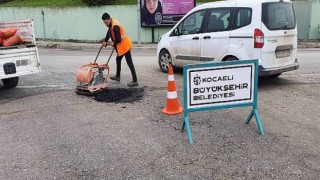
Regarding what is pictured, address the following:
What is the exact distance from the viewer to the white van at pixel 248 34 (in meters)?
7.89

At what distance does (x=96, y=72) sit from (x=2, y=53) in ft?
6.04

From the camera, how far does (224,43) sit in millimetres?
8484

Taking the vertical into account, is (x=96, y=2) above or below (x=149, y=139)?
above

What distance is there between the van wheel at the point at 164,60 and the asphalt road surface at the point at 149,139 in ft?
6.87

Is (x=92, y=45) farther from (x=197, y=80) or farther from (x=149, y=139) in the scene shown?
(x=197, y=80)

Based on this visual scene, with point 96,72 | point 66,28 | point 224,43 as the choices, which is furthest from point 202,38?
point 66,28

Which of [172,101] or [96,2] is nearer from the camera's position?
[172,101]

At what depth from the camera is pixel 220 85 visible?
5391mm

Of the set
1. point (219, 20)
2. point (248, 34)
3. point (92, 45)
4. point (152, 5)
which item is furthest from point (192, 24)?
point (92, 45)

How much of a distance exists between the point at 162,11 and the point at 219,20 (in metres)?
10.7

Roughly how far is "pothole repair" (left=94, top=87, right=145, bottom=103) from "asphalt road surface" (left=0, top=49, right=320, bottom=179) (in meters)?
0.15

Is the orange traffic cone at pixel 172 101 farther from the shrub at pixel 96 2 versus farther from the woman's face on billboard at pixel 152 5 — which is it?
the shrub at pixel 96 2

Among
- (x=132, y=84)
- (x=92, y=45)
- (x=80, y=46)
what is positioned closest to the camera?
(x=132, y=84)

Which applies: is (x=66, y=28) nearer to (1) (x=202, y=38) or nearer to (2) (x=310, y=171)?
(1) (x=202, y=38)
